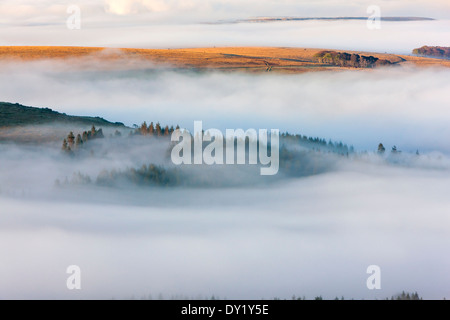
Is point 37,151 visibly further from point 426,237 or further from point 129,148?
point 426,237

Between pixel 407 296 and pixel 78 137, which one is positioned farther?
pixel 78 137

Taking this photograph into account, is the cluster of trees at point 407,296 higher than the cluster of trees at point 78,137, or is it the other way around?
the cluster of trees at point 78,137

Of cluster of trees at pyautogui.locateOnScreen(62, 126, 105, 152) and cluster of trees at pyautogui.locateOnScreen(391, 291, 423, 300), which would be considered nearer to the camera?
cluster of trees at pyautogui.locateOnScreen(391, 291, 423, 300)

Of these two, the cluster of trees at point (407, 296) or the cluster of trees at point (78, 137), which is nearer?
the cluster of trees at point (407, 296)

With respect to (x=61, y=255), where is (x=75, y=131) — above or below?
above

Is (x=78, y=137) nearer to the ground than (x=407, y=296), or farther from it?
farther from it

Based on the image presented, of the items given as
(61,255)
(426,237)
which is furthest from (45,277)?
(426,237)

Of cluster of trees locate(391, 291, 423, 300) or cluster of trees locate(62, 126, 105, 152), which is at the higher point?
cluster of trees locate(62, 126, 105, 152)
